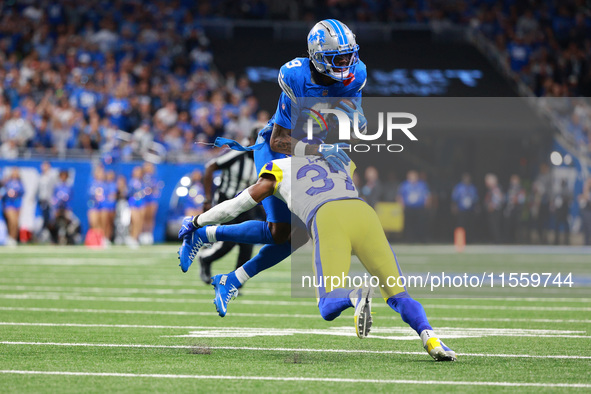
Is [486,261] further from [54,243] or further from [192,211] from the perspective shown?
[54,243]

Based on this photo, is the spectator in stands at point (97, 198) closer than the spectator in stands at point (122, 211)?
Yes

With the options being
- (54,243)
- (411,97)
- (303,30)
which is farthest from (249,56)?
(54,243)

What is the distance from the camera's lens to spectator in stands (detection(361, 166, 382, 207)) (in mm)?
18219

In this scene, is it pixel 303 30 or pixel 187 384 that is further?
pixel 303 30

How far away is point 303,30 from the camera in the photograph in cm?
2398

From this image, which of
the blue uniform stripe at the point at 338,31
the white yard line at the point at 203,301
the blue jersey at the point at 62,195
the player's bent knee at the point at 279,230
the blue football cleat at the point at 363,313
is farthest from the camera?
the blue jersey at the point at 62,195

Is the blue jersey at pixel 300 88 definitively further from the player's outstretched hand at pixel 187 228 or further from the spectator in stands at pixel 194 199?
the spectator in stands at pixel 194 199

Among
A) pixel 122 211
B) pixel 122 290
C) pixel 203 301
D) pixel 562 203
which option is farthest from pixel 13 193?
pixel 562 203

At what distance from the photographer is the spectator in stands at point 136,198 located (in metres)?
18.5

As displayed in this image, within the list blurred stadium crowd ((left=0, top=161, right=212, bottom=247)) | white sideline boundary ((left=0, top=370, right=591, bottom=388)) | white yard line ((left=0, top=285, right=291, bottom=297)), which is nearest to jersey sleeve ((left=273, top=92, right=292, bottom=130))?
white sideline boundary ((left=0, top=370, right=591, bottom=388))

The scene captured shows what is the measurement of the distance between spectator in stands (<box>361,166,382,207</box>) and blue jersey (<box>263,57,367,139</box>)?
492 inches

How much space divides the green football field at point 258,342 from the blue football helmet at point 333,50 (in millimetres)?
1549

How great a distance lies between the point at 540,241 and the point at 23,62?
37.1 feet

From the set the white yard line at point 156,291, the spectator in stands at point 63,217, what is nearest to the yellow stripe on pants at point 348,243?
the white yard line at point 156,291
